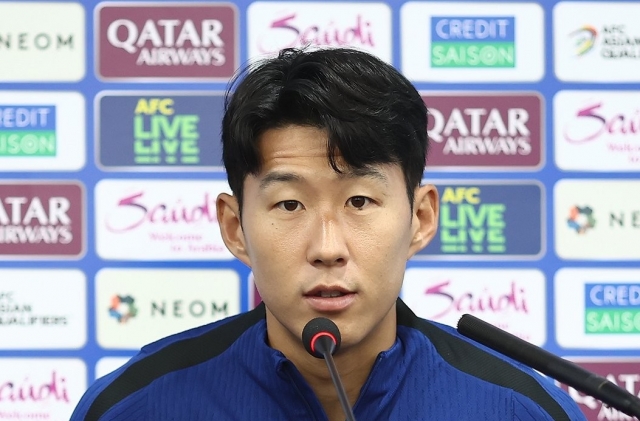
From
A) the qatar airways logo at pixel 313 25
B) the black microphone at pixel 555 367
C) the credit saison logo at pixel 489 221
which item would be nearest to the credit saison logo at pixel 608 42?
the credit saison logo at pixel 489 221

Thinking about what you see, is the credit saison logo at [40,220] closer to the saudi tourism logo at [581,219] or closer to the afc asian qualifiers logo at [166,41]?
the afc asian qualifiers logo at [166,41]

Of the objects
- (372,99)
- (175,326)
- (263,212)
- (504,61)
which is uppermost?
(504,61)

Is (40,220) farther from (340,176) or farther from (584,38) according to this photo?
(584,38)

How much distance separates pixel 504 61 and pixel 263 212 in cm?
100

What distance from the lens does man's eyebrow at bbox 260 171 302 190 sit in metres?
0.93

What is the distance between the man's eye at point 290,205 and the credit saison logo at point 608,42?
1.08 metres

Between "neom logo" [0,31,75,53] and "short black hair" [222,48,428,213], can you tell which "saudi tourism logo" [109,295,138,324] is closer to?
"neom logo" [0,31,75,53]

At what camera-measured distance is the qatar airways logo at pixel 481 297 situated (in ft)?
5.74

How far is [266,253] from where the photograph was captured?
3.10ft

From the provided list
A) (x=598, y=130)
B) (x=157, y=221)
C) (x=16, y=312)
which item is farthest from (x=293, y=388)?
(x=598, y=130)

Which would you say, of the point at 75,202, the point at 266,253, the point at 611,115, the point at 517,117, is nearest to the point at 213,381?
the point at 266,253

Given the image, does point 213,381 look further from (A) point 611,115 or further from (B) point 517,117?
(A) point 611,115

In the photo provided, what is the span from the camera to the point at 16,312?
172 cm

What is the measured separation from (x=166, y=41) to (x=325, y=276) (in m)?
1.00
